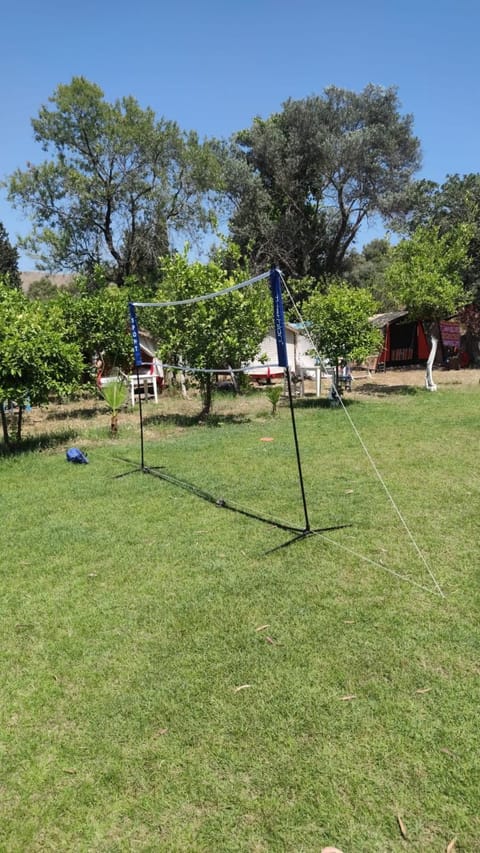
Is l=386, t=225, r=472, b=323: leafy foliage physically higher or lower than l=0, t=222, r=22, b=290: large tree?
lower

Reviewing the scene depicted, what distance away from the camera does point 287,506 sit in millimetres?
5785

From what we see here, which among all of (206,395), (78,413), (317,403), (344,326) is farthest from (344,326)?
(78,413)

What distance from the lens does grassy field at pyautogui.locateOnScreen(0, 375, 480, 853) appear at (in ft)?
7.19

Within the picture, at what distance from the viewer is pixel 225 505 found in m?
5.90

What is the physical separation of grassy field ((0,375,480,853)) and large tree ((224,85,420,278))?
23.8 metres

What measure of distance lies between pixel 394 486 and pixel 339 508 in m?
0.99

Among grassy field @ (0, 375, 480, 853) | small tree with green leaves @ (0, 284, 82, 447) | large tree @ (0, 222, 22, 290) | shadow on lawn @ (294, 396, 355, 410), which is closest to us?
grassy field @ (0, 375, 480, 853)

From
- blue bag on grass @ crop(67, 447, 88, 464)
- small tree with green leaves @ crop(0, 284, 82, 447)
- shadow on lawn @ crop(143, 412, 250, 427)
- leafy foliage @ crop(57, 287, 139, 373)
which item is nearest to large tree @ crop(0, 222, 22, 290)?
leafy foliage @ crop(57, 287, 139, 373)

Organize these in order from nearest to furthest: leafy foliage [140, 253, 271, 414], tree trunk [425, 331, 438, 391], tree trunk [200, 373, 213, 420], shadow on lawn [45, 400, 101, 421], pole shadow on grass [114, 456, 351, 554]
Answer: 1. pole shadow on grass [114, 456, 351, 554]
2. leafy foliage [140, 253, 271, 414]
3. tree trunk [200, 373, 213, 420]
4. shadow on lawn [45, 400, 101, 421]
5. tree trunk [425, 331, 438, 391]

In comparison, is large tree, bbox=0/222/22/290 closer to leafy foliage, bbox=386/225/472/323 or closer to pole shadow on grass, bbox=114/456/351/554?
leafy foliage, bbox=386/225/472/323

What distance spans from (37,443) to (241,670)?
7.39 metres

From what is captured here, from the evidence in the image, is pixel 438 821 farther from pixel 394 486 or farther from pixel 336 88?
pixel 336 88

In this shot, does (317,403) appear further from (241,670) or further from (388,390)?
(241,670)

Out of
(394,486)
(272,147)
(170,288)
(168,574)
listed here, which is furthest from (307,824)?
(272,147)
